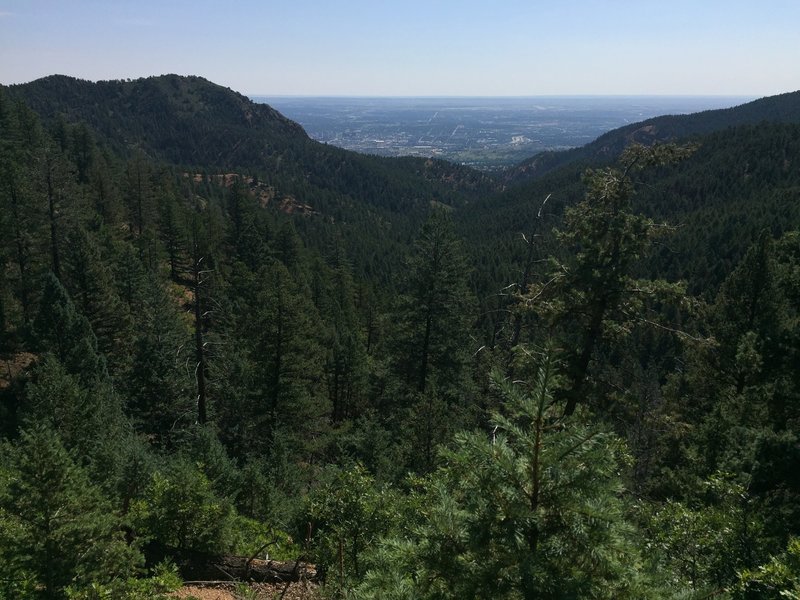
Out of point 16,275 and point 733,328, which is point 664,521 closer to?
point 733,328

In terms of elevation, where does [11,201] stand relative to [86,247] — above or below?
above

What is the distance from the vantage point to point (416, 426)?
18.5 meters

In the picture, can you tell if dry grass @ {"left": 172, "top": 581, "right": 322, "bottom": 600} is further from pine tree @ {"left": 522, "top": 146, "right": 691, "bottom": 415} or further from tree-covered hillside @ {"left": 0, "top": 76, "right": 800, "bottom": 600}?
pine tree @ {"left": 522, "top": 146, "right": 691, "bottom": 415}

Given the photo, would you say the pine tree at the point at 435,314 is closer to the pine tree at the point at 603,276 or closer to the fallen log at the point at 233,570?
the pine tree at the point at 603,276

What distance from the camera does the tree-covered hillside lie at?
138 inches

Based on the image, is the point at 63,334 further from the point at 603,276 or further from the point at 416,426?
the point at 603,276

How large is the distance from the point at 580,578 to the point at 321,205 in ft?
485

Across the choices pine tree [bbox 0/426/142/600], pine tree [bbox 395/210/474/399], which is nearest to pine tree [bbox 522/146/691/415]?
pine tree [bbox 0/426/142/600]


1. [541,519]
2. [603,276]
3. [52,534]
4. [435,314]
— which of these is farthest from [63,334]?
[541,519]

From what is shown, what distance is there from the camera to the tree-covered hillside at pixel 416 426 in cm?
350

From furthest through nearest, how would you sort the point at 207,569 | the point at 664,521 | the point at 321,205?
the point at 321,205, the point at 207,569, the point at 664,521

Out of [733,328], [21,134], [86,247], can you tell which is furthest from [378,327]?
[21,134]

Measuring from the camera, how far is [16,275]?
33469mm

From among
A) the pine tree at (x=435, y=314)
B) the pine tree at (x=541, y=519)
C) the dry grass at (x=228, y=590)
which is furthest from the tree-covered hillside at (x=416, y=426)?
the dry grass at (x=228, y=590)
